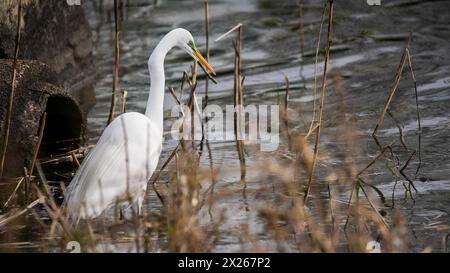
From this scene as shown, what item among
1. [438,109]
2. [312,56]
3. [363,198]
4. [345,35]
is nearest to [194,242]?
[363,198]

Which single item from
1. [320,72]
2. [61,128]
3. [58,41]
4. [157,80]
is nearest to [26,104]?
[61,128]

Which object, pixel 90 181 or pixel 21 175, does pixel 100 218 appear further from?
pixel 21 175

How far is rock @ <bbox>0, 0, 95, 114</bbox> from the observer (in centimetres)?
713

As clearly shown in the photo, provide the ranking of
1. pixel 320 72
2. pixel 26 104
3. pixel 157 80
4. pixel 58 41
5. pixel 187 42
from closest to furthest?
pixel 157 80 → pixel 187 42 → pixel 26 104 → pixel 58 41 → pixel 320 72

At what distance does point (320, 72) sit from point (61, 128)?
309 cm

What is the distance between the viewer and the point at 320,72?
9234 millimetres

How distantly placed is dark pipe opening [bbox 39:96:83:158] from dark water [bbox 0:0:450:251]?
363 mm

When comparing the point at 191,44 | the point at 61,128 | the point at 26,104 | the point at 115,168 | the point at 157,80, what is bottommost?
the point at 115,168

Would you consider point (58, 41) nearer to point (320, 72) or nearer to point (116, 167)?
point (320, 72)

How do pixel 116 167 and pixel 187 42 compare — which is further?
pixel 187 42

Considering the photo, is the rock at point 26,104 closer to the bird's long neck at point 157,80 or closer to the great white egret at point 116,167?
the great white egret at point 116,167

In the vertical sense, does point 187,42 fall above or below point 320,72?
above

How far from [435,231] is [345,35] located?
215 inches

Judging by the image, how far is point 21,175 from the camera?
20.8 feet
